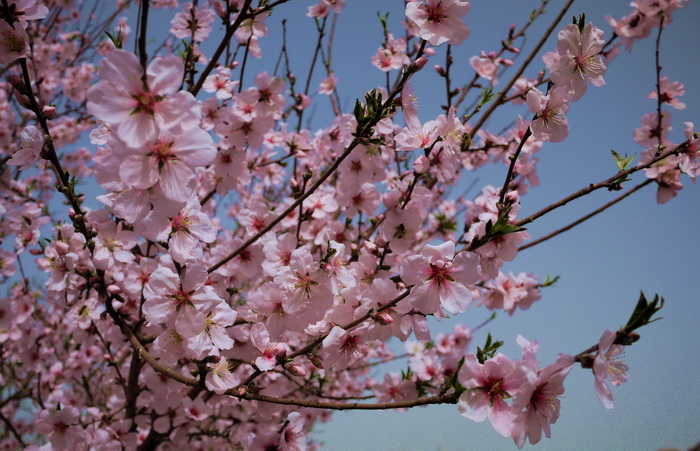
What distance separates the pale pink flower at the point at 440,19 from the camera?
5.63 feet

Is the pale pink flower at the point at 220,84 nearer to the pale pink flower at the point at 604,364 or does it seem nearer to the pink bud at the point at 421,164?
the pink bud at the point at 421,164

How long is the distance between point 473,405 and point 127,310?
2389 millimetres

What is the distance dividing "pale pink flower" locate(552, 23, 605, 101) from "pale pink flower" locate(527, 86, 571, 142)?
0.22 ft

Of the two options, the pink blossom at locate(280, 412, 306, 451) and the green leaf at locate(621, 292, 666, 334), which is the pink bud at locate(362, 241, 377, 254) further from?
the green leaf at locate(621, 292, 666, 334)

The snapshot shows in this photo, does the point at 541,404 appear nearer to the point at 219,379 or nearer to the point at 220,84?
the point at 219,379

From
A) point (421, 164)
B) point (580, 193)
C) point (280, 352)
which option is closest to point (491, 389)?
point (280, 352)

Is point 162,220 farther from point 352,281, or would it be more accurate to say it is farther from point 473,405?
point 473,405

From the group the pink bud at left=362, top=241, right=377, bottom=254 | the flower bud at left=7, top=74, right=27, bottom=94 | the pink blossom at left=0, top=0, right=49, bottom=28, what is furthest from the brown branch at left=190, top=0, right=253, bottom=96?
the pink bud at left=362, top=241, right=377, bottom=254

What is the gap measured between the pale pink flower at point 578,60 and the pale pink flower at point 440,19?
440 mm

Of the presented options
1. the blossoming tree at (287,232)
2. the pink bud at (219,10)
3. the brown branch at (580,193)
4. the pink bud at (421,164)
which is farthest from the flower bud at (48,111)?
the brown branch at (580,193)

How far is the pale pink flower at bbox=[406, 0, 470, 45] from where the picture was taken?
5.63 feet

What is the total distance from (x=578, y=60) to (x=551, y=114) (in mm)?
266

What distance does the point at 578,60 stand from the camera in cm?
179

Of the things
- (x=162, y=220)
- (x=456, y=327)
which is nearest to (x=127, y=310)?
(x=162, y=220)
